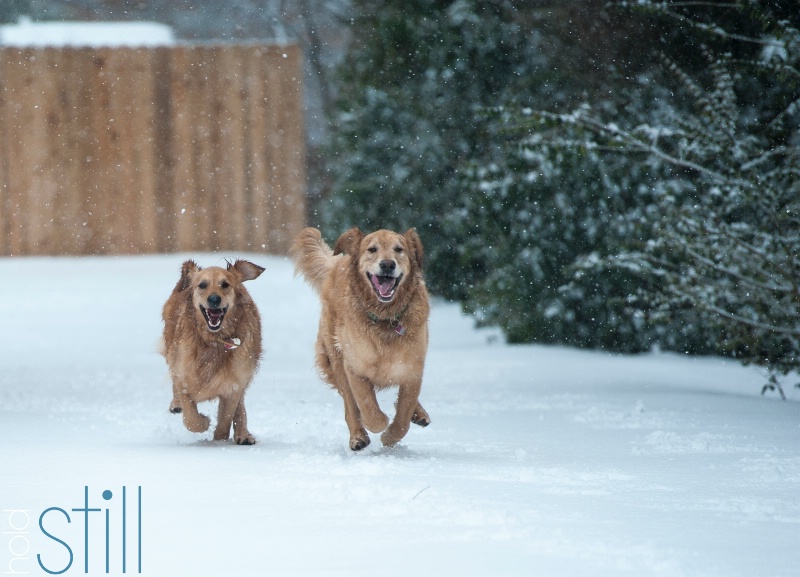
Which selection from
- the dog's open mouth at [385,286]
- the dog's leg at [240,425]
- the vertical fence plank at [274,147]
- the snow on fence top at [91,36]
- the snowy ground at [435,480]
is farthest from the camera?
the vertical fence plank at [274,147]

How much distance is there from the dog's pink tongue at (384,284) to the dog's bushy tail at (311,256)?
50.6 inches

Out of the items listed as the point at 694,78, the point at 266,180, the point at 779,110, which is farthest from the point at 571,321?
the point at 266,180

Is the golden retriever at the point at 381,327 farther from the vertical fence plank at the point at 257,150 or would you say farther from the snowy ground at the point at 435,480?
the vertical fence plank at the point at 257,150

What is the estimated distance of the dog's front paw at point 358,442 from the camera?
19.5 feet

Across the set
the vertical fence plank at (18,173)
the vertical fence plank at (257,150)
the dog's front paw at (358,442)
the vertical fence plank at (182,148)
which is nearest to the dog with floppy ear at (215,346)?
the dog's front paw at (358,442)

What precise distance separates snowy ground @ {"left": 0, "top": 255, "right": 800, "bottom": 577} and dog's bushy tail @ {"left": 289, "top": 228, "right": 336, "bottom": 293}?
891 millimetres

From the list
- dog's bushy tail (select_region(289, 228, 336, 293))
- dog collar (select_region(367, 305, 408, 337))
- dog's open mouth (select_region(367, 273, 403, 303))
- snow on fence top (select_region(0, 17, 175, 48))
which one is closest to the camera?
dog's open mouth (select_region(367, 273, 403, 303))

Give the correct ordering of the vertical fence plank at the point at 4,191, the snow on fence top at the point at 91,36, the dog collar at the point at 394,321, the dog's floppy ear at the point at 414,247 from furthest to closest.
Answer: the vertical fence plank at the point at 4,191 → the snow on fence top at the point at 91,36 → the dog's floppy ear at the point at 414,247 → the dog collar at the point at 394,321

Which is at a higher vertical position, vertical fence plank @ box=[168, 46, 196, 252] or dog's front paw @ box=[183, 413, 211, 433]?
vertical fence plank @ box=[168, 46, 196, 252]

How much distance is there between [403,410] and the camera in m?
6.05

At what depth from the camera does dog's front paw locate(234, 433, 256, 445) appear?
6.33 meters

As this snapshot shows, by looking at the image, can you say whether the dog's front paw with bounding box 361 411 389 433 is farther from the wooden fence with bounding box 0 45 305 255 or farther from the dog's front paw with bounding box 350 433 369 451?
the wooden fence with bounding box 0 45 305 255

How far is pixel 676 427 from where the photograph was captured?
7.25m

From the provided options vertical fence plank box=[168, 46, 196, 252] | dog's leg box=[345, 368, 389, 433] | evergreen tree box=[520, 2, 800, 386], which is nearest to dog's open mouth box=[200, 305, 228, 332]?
dog's leg box=[345, 368, 389, 433]
